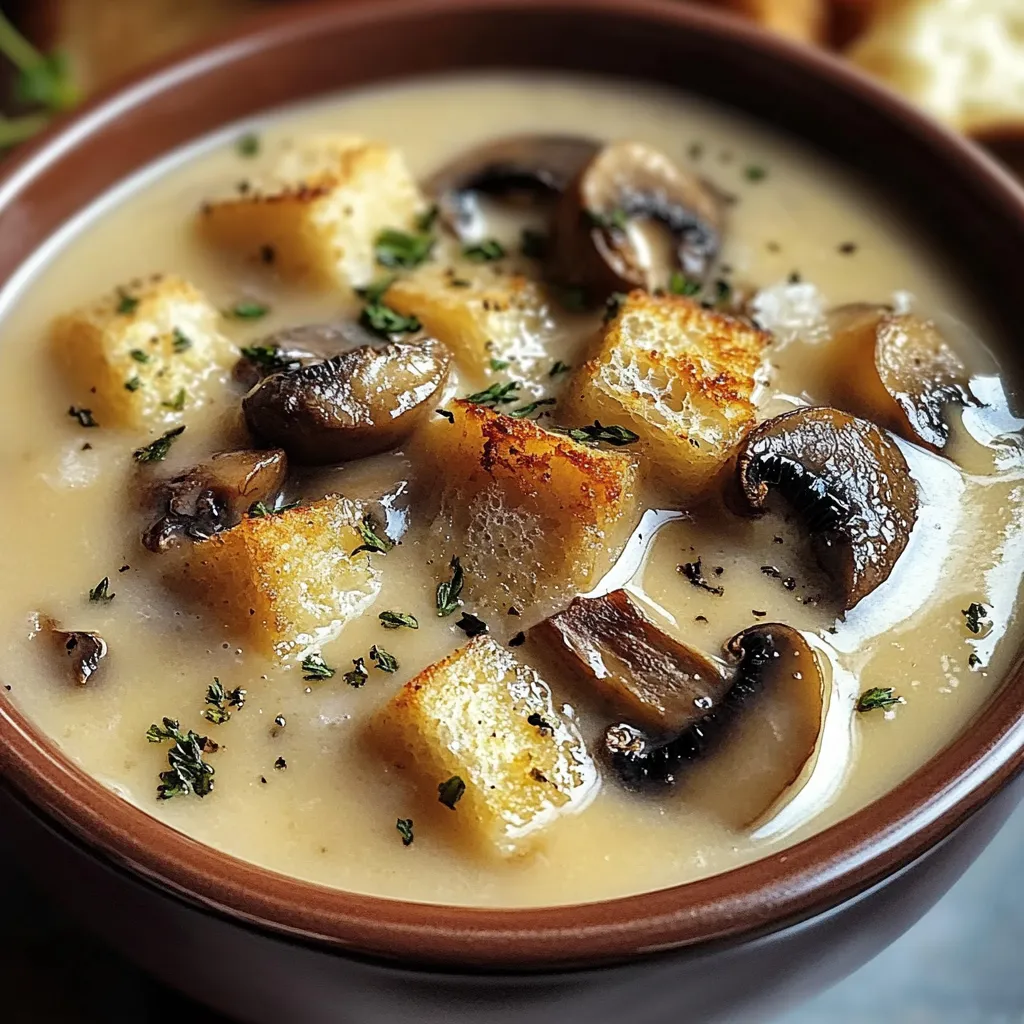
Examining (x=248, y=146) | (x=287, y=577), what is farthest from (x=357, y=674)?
(x=248, y=146)

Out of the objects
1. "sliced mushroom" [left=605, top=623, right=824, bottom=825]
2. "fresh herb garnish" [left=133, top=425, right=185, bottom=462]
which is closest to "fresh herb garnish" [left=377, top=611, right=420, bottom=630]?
"sliced mushroom" [left=605, top=623, right=824, bottom=825]

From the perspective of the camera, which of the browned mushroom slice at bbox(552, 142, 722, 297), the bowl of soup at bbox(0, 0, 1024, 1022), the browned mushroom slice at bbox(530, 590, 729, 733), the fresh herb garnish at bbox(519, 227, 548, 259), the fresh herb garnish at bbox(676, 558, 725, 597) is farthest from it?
the fresh herb garnish at bbox(519, 227, 548, 259)

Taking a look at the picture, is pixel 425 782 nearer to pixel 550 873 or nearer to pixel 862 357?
pixel 550 873

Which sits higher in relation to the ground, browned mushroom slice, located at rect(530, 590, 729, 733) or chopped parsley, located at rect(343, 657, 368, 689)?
browned mushroom slice, located at rect(530, 590, 729, 733)

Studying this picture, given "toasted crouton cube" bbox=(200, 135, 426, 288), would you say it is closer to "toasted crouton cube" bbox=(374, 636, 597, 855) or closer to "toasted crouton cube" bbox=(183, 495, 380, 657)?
"toasted crouton cube" bbox=(183, 495, 380, 657)

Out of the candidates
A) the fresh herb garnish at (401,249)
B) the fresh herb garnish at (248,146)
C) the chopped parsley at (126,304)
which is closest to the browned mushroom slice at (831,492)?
the fresh herb garnish at (401,249)

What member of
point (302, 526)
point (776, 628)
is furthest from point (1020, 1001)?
point (302, 526)
